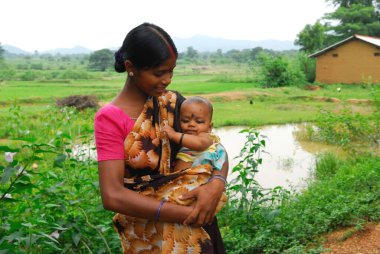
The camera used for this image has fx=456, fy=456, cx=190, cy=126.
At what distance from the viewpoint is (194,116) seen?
5.64ft

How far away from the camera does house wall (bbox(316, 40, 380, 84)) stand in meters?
19.9

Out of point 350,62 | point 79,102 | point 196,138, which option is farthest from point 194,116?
point 350,62

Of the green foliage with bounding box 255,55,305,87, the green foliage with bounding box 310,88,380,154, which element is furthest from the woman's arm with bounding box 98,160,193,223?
the green foliage with bounding box 255,55,305,87

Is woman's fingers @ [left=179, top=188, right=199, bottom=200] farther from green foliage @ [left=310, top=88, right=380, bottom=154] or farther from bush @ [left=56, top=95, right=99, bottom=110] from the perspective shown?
bush @ [left=56, top=95, right=99, bottom=110]

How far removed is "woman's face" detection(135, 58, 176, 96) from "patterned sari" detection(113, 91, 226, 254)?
0.24 feet

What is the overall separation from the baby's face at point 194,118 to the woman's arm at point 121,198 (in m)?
0.35

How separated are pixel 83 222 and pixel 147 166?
1308 millimetres

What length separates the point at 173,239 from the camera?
60.9 inches

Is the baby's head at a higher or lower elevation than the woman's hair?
lower

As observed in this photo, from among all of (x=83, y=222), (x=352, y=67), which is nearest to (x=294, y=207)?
(x=83, y=222)

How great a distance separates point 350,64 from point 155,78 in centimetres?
2072

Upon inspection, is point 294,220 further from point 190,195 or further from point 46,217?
point 190,195

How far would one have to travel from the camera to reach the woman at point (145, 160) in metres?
1.45

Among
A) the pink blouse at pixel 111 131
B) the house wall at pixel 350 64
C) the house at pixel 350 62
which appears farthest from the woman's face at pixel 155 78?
the house wall at pixel 350 64
